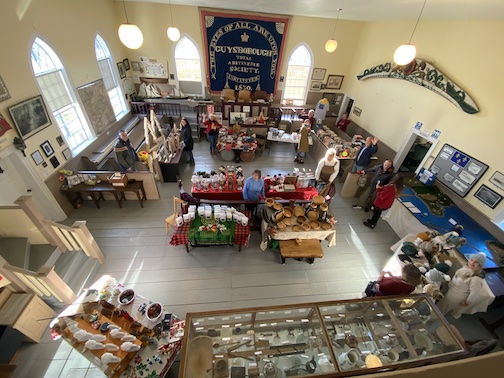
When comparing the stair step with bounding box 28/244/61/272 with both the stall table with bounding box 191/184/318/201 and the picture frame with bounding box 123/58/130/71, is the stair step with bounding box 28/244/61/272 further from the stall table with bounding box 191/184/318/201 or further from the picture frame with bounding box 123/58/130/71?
the picture frame with bounding box 123/58/130/71

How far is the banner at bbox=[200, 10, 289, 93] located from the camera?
364 inches

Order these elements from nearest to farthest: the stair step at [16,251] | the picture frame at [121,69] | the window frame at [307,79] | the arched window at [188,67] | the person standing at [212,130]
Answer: the stair step at [16,251] < the person standing at [212,130] < the picture frame at [121,69] < the arched window at [188,67] < the window frame at [307,79]

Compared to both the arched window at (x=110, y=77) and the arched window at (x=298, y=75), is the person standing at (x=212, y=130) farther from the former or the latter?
the arched window at (x=298, y=75)

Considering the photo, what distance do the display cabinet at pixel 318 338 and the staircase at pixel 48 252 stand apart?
296cm

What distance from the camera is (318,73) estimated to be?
10.7m

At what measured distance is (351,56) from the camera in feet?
34.1

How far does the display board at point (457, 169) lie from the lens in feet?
17.7

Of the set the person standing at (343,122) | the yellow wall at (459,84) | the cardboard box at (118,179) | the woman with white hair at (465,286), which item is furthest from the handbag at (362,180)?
the cardboard box at (118,179)

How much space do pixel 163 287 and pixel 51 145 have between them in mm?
4572

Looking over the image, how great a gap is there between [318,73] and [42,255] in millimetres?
11707

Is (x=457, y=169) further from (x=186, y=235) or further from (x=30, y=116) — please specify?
(x=30, y=116)

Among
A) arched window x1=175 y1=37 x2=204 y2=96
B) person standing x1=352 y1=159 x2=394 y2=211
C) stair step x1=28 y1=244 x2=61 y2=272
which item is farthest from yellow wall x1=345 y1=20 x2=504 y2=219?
stair step x1=28 y1=244 x2=61 y2=272

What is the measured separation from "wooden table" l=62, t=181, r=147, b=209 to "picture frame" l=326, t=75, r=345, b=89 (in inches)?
380

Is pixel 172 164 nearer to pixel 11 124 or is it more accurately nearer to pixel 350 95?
pixel 11 124
